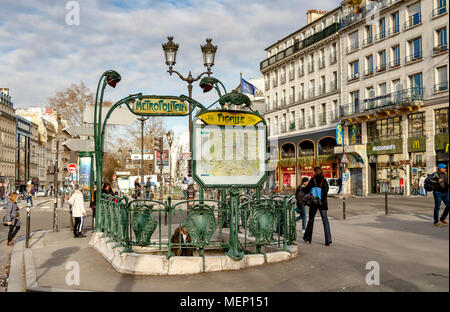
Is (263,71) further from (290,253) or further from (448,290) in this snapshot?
(448,290)

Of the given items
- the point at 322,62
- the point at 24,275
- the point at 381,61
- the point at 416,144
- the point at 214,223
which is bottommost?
the point at 24,275

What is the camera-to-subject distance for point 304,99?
47.0m

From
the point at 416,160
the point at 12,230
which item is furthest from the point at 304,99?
the point at 12,230

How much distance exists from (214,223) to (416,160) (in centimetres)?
2845

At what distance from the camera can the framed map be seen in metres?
7.67

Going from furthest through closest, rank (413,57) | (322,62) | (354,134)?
(322,62)
(354,134)
(413,57)

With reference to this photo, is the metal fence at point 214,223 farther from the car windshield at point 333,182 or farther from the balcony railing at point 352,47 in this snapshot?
the balcony railing at point 352,47

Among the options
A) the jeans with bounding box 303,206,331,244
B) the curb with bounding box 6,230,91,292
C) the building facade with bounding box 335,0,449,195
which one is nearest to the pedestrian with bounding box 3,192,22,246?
the curb with bounding box 6,230,91,292

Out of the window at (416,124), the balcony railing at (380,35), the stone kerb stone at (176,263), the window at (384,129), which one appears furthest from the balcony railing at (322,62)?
the stone kerb stone at (176,263)

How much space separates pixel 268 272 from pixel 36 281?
11.1ft

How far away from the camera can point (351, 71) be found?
40.2 m

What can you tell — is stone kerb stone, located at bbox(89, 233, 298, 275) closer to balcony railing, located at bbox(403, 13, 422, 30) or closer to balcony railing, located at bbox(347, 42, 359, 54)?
balcony railing, located at bbox(403, 13, 422, 30)

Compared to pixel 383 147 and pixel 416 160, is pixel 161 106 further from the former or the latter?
pixel 383 147

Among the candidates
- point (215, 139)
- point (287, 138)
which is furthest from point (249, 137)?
point (287, 138)
